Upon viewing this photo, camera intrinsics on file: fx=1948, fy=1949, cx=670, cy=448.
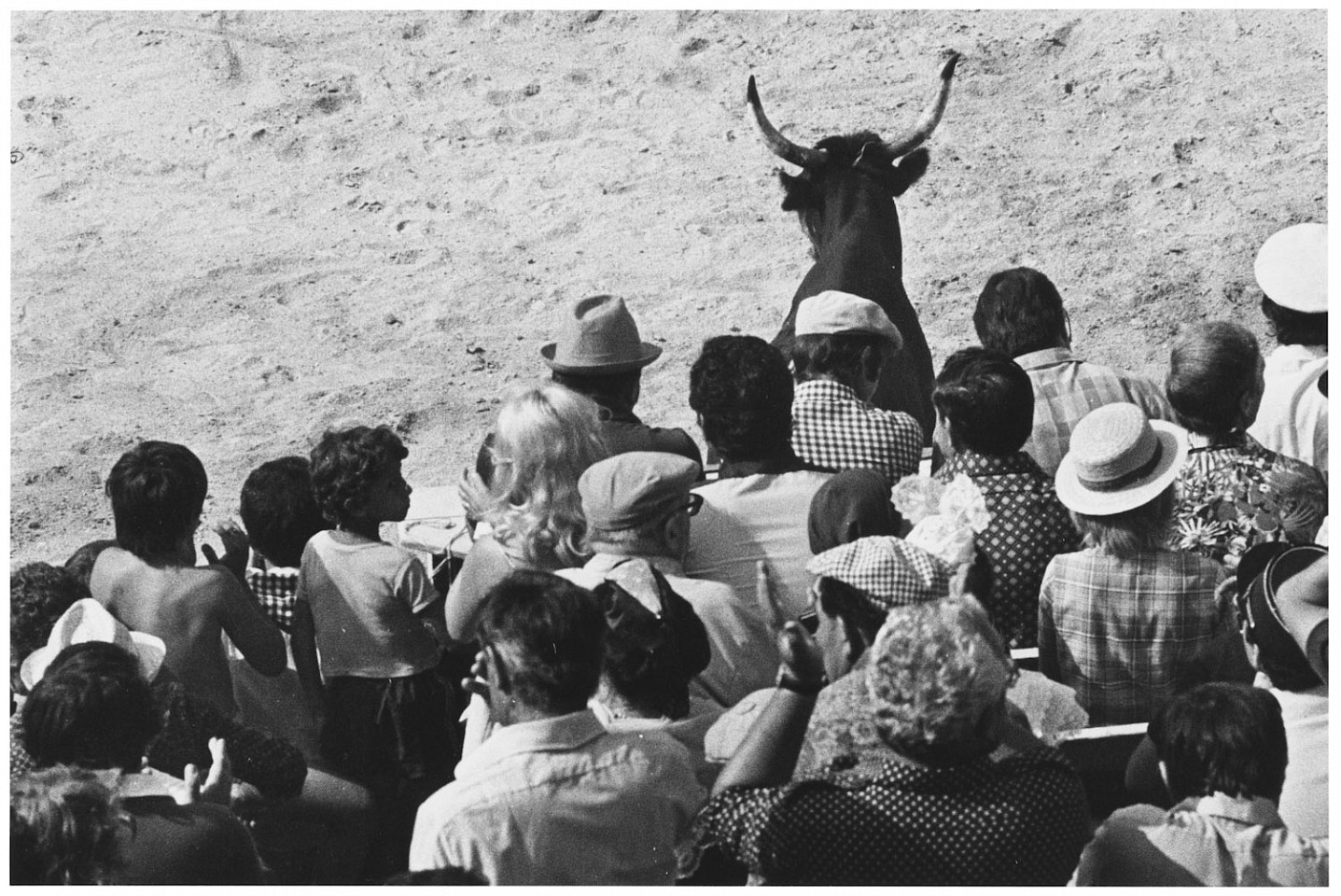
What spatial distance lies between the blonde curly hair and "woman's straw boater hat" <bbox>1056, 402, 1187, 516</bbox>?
0.99 metres

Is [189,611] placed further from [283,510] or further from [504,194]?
[504,194]

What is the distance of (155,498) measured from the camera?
13.5ft

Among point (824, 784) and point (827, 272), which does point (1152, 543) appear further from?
point (827, 272)

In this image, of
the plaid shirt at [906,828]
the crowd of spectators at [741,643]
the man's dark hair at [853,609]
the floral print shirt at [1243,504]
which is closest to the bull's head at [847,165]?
the crowd of spectators at [741,643]

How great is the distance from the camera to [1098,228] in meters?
9.77

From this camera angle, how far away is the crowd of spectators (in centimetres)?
311

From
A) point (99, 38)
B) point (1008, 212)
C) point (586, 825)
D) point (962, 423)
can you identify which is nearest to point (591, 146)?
point (1008, 212)

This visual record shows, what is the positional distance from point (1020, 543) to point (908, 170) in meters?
3.54

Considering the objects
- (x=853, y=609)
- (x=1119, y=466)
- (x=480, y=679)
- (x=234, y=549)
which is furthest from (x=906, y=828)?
(x=234, y=549)

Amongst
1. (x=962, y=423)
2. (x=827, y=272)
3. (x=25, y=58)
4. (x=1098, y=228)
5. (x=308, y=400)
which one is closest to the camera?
(x=962, y=423)

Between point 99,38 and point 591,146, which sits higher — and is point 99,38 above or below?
above

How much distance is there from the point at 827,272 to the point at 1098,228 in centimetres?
325

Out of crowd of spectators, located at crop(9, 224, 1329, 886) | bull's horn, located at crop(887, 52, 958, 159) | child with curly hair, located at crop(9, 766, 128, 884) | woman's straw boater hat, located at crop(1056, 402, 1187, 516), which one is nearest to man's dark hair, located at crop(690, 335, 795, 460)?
crowd of spectators, located at crop(9, 224, 1329, 886)

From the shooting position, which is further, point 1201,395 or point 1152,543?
point 1201,395
